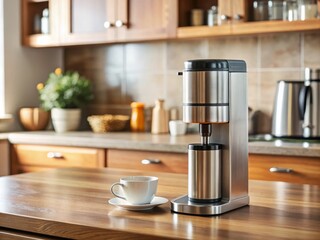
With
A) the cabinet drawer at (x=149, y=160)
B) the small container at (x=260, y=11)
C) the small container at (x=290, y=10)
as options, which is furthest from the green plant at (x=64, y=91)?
the small container at (x=290, y=10)

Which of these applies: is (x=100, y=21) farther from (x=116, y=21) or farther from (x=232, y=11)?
(x=232, y=11)

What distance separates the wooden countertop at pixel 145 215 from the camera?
1.32 metres

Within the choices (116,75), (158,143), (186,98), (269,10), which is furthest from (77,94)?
(186,98)

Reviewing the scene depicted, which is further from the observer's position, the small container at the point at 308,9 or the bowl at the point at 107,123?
the bowl at the point at 107,123

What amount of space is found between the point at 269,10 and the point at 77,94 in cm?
144

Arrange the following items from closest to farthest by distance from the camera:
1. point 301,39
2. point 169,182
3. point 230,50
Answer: point 169,182 < point 301,39 < point 230,50

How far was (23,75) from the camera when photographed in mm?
4133

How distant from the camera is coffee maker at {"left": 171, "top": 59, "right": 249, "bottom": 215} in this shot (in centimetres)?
154

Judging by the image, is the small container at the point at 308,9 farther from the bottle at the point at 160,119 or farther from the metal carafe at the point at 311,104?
the bottle at the point at 160,119

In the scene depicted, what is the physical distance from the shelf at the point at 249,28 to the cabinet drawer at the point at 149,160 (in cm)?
73

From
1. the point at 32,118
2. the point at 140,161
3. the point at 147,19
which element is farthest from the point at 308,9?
the point at 32,118

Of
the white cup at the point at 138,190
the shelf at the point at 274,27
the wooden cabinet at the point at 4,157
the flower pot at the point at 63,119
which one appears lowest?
the wooden cabinet at the point at 4,157

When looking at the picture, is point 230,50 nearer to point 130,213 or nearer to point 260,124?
point 260,124

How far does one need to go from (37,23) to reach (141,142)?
1.42 m
